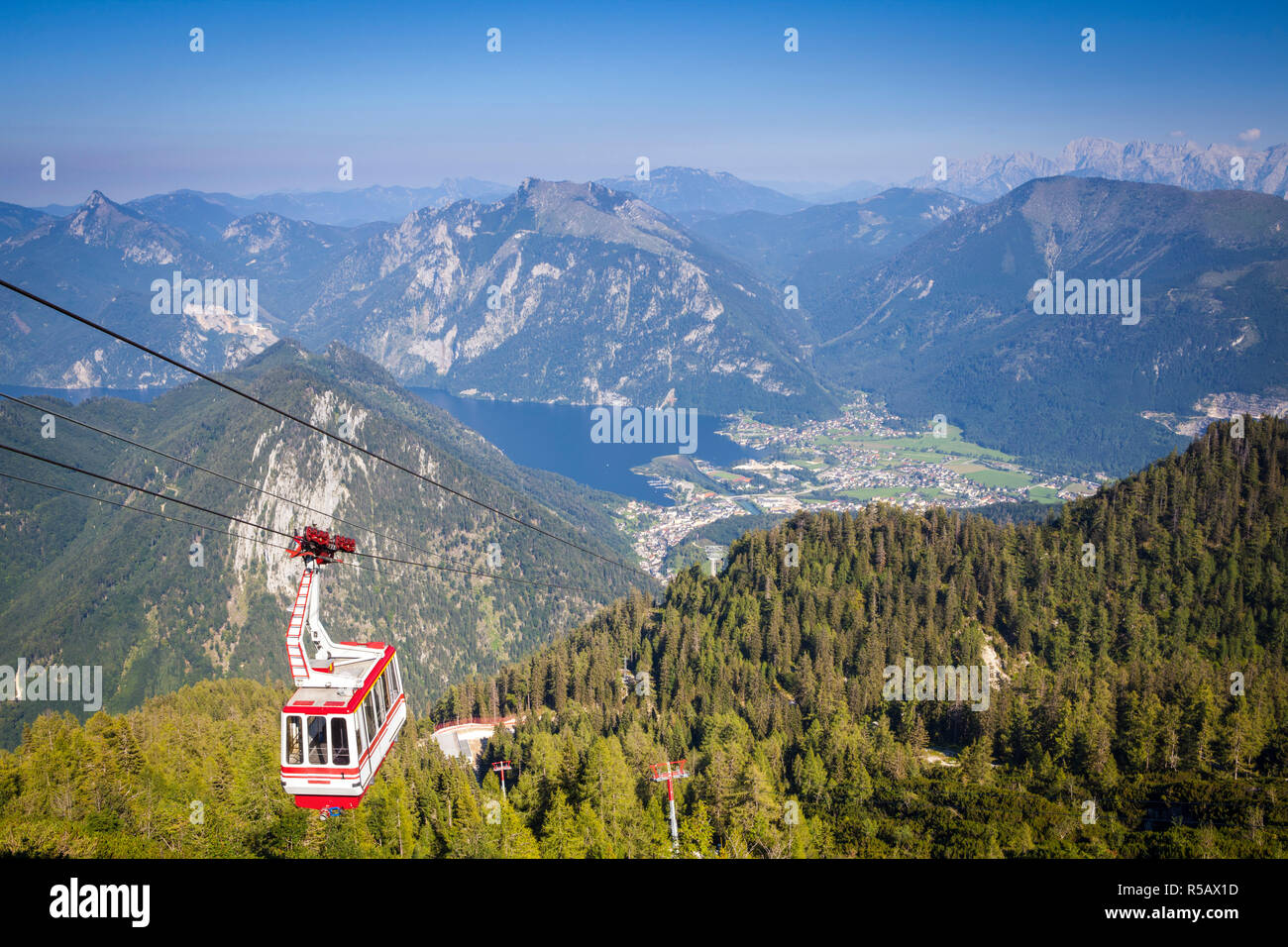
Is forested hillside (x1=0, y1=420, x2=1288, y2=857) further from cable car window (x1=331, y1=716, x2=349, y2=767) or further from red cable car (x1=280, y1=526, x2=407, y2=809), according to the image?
cable car window (x1=331, y1=716, x2=349, y2=767)

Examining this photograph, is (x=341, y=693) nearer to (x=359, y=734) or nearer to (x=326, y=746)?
(x=359, y=734)

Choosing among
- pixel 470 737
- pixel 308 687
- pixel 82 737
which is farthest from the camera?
pixel 470 737

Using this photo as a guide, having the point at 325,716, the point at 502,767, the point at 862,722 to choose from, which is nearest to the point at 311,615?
the point at 325,716

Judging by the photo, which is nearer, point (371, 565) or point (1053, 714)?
point (1053, 714)
